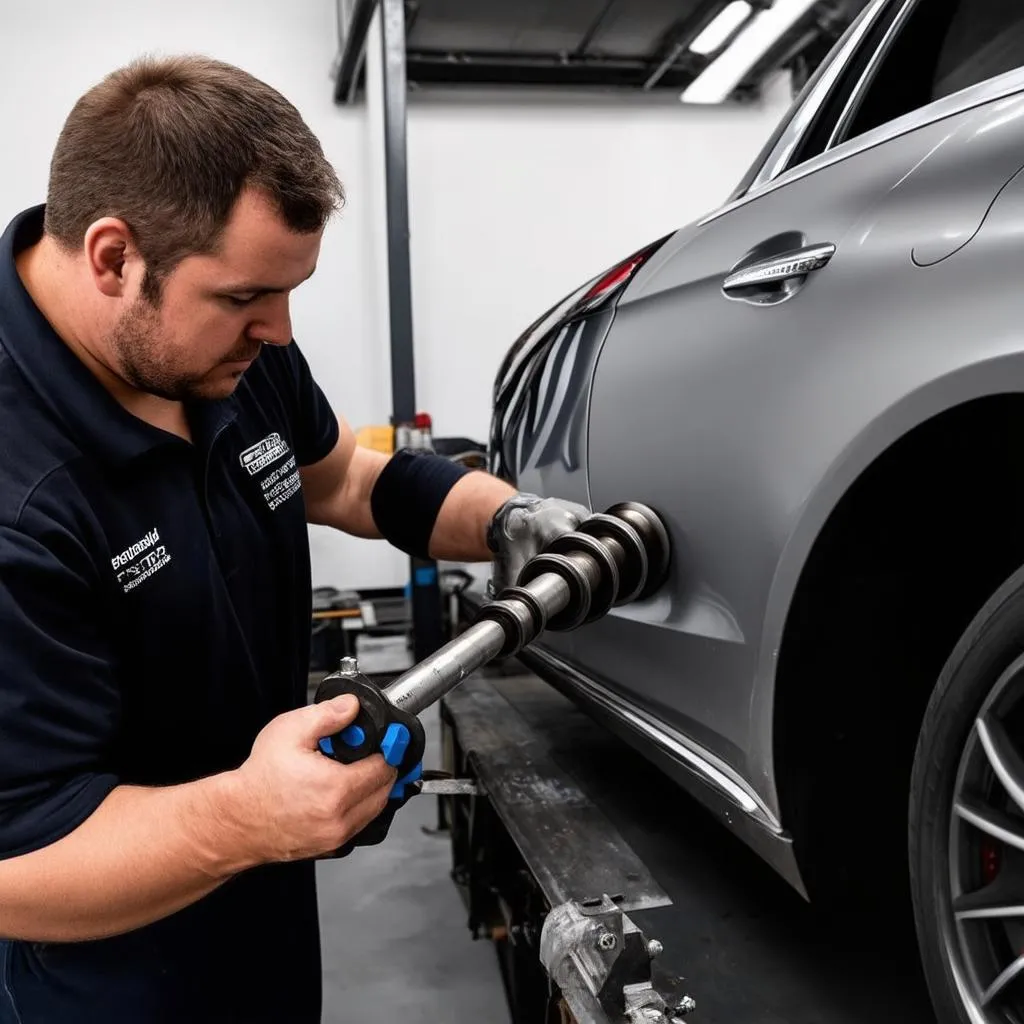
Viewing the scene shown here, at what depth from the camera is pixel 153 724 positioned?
107 cm

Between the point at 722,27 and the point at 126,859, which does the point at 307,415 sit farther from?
the point at 722,27

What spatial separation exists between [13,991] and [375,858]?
1.41m

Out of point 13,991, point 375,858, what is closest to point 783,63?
point 375,858

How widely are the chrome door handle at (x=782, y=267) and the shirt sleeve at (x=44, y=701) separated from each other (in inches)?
29.4

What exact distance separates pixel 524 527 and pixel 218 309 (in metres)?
0.52

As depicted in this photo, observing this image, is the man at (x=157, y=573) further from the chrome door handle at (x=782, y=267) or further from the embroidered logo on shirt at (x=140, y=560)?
the chrome door handle at (x=782, y=267)

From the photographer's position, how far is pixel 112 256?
35.3 inches

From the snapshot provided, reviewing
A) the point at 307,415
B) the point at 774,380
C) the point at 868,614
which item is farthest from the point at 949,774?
the point at 307,415

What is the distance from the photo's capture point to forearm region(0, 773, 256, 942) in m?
0.82

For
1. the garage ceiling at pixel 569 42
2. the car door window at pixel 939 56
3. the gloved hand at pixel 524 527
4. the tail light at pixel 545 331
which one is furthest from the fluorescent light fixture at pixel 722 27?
the gloved hand at pixel 524 527

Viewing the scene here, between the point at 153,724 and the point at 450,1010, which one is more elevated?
the point at 153,724

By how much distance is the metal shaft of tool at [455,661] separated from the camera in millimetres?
802

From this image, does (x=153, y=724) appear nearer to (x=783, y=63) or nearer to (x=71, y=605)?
(x=71, y=605)

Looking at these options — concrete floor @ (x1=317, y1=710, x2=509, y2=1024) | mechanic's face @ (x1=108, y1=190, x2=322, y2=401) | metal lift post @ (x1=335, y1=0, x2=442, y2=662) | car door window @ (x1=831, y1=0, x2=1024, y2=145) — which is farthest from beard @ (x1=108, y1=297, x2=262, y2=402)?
metal lift post @ (x1=335, y1=0, x2=442, y2=662)
